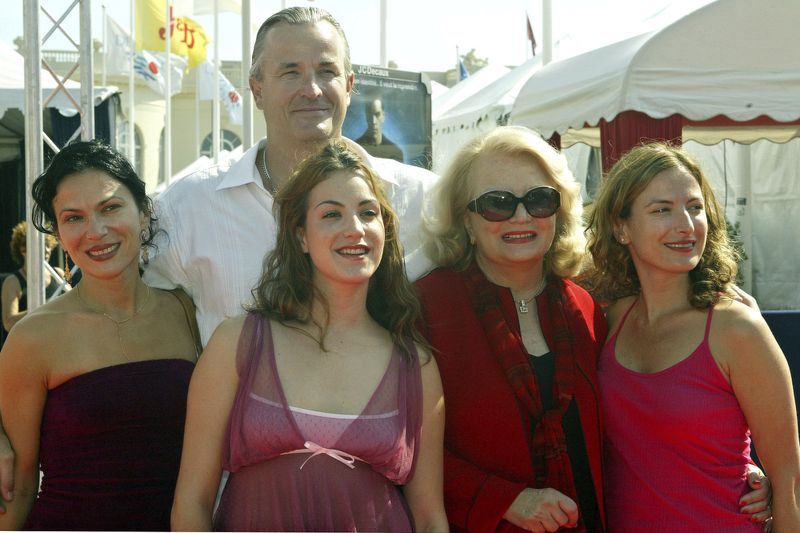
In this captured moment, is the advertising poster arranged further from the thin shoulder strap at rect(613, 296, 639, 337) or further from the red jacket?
the red jacket

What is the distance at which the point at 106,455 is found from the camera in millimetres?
2518

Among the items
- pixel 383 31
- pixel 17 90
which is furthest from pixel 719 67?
pixel 383 31

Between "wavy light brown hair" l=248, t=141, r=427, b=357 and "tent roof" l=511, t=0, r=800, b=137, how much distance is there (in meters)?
4.91

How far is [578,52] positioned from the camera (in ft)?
28.2

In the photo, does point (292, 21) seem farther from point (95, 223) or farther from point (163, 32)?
point (163, 32)

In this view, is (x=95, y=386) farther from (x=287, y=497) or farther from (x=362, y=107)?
(x=362, y=107)

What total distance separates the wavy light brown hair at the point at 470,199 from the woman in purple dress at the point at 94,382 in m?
0.90

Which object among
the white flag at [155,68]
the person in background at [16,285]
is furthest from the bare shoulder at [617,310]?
the white flag at [155,68]

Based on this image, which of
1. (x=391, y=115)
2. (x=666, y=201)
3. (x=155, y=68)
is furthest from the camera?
(x=155, y=68)

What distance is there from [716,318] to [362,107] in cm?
593

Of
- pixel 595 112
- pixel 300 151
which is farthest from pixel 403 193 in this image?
pixel 595 112

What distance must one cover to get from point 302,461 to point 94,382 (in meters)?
0.73

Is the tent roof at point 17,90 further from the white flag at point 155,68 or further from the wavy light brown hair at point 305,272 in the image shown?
the white flag at point 155,68

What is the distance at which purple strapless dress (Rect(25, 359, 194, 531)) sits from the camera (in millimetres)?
2502
